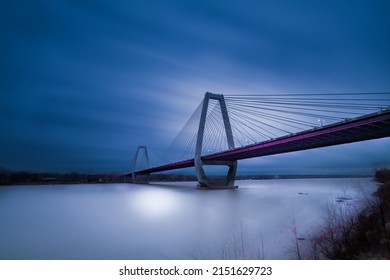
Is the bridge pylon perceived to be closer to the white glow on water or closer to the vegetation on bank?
the white glow on water

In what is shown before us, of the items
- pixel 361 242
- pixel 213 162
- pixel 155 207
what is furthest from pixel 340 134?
pixel 213 162

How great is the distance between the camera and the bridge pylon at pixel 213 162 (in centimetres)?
Answer: 1536

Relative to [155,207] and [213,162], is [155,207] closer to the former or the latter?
[155,207]

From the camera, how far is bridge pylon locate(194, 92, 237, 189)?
15.4 meters

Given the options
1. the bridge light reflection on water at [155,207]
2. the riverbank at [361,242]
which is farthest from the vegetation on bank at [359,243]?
the bridge light reflection on water at [155,207]

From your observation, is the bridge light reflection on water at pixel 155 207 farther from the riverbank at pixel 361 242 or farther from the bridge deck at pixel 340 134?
the bridge deck at pixel 340 134

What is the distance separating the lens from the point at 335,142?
32.1 ft

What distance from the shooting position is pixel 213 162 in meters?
15.8

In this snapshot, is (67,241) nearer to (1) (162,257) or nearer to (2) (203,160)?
(1) (162,257)

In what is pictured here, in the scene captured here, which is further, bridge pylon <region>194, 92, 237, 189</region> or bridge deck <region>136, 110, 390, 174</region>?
bridge pylon <region>194, 92, 237, 189</region>

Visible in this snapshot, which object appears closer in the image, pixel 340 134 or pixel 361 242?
pixel 361 242

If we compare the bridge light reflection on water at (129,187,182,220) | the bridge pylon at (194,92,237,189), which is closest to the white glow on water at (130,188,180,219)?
the bridge light reflection on water at (129,187,182,220)
